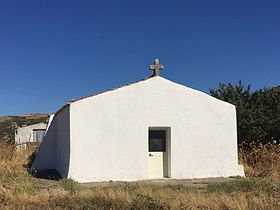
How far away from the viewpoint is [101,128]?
47.3ft

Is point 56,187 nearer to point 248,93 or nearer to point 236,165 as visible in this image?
point 236,165

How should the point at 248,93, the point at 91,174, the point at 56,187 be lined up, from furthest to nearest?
the point at 248,93
the point at 91,174
the point at 56,187

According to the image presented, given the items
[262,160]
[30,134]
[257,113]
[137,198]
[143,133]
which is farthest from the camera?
[30,134]

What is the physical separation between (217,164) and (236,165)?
79 cm

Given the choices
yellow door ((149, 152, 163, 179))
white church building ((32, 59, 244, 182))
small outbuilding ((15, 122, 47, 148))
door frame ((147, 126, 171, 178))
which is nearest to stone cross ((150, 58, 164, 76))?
white church building ((32, 59, 244, 182))

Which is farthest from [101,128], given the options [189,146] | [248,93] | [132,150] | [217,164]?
[248,93]

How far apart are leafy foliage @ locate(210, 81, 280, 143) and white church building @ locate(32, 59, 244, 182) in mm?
4314

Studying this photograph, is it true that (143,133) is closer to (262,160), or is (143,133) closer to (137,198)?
(262,160)

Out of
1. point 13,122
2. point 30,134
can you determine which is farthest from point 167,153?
point 13,122

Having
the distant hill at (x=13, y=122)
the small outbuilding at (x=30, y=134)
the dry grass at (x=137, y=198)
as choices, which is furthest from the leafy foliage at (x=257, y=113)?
the distant hill at (x=13, y=122)

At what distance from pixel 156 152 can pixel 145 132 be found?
3.29 feet

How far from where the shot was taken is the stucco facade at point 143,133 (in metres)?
14.2

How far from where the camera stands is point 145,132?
14.8m

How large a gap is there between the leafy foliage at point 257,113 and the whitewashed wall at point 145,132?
14.1ft
